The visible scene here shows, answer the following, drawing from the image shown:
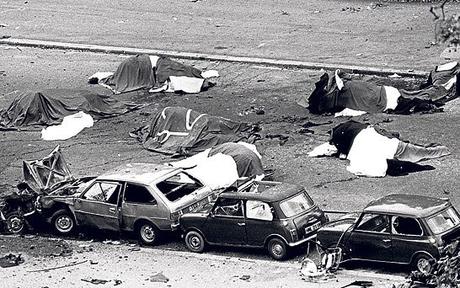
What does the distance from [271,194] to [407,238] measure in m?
2.72

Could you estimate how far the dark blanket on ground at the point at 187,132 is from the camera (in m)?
24.9

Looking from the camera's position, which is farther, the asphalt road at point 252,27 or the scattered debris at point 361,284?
the asphalt road at point 252,27

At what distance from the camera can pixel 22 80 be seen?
3394cm

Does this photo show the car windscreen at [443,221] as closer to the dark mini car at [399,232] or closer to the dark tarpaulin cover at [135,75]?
the dark mini car at [399,232]

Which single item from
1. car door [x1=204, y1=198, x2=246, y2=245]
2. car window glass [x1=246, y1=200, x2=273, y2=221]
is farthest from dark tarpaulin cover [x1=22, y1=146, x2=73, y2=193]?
car window glass [x1=246, y1=200, x2=273, y2=221]

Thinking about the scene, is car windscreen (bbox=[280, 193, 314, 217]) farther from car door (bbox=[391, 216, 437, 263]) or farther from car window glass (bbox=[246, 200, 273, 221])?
car door (bbox=[391, 216, 437, 263])

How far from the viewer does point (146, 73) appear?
103ft

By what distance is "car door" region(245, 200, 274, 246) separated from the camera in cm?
1783

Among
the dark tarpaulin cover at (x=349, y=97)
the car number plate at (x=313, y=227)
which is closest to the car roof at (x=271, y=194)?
the car number plate at (x=313, y=227)

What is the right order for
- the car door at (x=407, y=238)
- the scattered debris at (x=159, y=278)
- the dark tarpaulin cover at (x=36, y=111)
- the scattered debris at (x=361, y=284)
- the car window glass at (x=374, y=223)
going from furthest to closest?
the dark tarpaulin cover at (x=36, y=111) → the scattered debris at (x=159, y=278) → the car window glass at (x=374, y=223) → the car door at (x=407, y=238) → the scattered debris at (x=361, y=284)

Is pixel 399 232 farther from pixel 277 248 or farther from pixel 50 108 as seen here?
pixel 50 108

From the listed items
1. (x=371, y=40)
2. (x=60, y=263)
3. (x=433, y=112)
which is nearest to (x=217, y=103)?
(x=433, y=112)

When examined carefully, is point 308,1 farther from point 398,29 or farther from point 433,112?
point 433,112

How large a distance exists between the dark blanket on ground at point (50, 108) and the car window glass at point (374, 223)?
13005 millimetres
